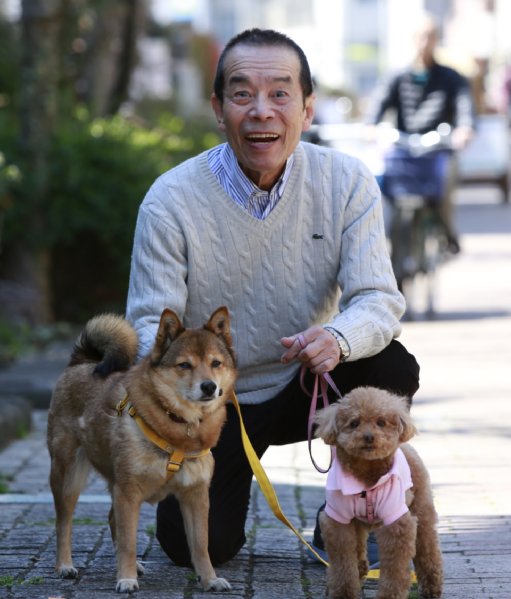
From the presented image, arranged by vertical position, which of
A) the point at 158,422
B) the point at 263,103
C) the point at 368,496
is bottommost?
the point at 368,496

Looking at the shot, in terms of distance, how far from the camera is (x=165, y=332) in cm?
484

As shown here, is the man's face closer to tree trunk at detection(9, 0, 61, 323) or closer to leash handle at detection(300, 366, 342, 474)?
leash handle at detection(300, 366, 342, 474)

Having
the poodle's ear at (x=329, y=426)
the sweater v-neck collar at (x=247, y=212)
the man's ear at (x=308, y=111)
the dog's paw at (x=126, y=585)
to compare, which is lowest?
the dog's paw at (x=126, y=585)

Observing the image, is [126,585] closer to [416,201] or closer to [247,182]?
[247,182]

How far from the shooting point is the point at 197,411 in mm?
4914

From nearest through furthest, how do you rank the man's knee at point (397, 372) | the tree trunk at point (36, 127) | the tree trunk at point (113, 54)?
the man's knee at point (397, 372)
the tree trunk at point (36, 127)
the tree trunk at point (113, 54)

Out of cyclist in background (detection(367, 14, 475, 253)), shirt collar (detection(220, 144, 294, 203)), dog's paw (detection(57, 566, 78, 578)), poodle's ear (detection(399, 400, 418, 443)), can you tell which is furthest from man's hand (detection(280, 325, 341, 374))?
cyclist in background (detection(367, 14, 475, 253))

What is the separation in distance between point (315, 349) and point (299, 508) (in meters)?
1.71

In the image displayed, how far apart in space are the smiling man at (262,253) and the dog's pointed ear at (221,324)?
34 cm

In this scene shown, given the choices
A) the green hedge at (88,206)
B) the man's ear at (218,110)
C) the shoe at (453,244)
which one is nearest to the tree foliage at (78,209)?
the green hedge at (88,206)

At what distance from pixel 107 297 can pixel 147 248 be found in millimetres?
7883

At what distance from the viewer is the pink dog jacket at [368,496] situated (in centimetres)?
467

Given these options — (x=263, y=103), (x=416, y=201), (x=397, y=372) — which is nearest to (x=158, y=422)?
(x=397, y=372)

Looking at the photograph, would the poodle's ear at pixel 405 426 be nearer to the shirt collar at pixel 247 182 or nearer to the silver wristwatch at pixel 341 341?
the silver wristwatch at pixel 341 341
